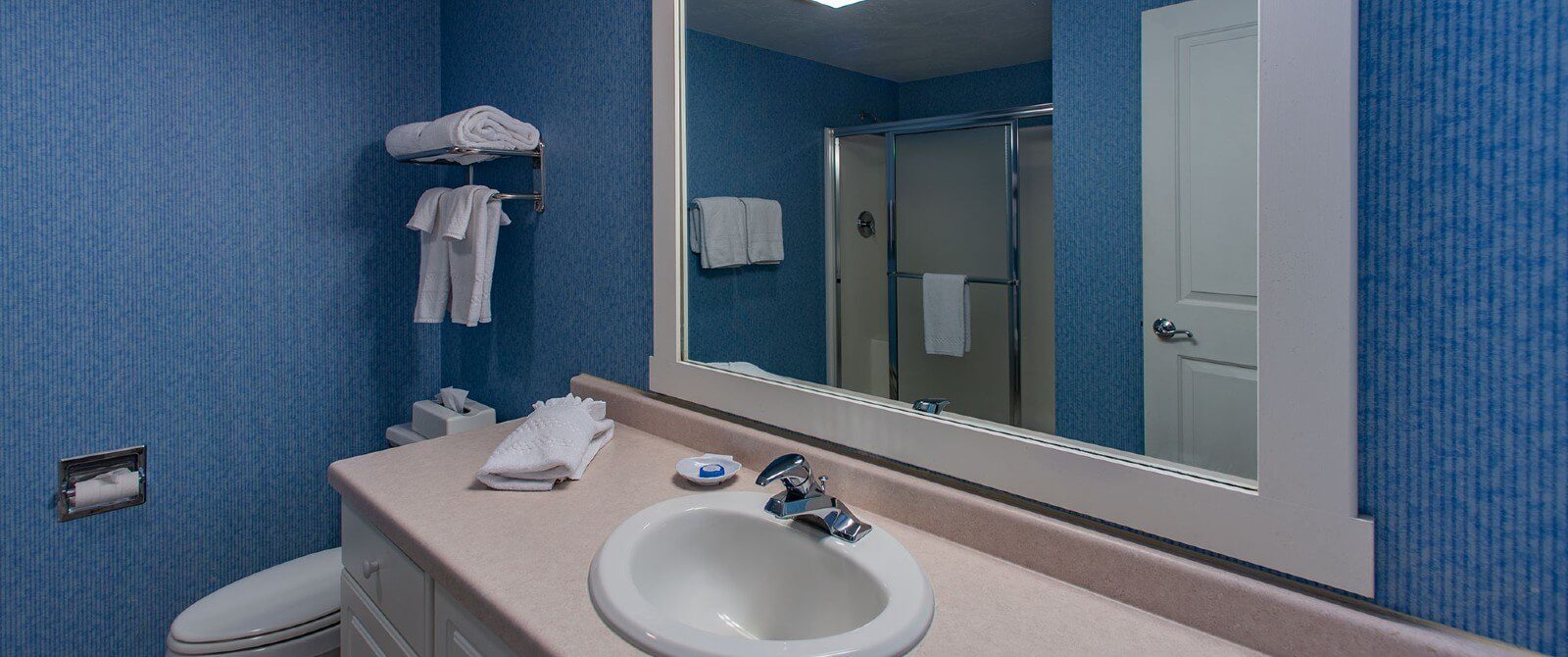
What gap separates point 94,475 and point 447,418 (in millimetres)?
755

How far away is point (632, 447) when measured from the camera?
1.45 meters

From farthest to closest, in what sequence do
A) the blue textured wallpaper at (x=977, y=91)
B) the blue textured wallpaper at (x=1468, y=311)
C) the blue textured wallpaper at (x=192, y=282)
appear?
the blue textured wallpaper at (x=192, y=282) → the blue textured wallpaper at (x=977, y=91) → the blue textured wallpaper at (x=1468, y=311)

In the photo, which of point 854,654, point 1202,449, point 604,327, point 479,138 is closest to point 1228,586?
point 1202,449

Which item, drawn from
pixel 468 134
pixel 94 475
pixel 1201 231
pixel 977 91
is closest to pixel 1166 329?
pixel 1201 231

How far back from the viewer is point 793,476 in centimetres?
107

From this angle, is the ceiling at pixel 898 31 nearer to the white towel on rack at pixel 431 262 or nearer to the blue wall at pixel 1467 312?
the blue wall at pixel 1467 312

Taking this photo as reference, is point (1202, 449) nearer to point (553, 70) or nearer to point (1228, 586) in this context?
point (1228, 586)

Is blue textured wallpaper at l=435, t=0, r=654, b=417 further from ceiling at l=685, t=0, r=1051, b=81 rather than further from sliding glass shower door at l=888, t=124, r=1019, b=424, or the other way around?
sliding glass shower door at l=888, t=124, r=1019, b=424

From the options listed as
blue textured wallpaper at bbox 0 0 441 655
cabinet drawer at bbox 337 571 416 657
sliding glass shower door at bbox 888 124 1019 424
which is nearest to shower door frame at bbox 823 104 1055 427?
sliding glass shower door at bbox 888 124 1019 424

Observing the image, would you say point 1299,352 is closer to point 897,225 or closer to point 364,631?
point 897,225

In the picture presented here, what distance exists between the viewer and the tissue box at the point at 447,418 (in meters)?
1.94

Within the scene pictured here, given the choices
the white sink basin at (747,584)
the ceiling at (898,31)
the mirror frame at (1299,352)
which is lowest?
the white sink basin at (747,584)

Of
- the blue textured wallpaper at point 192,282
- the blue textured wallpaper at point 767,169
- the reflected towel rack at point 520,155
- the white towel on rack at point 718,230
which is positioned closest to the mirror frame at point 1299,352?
the blue textured wallpaper at point 767,169

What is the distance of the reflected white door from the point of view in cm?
77
